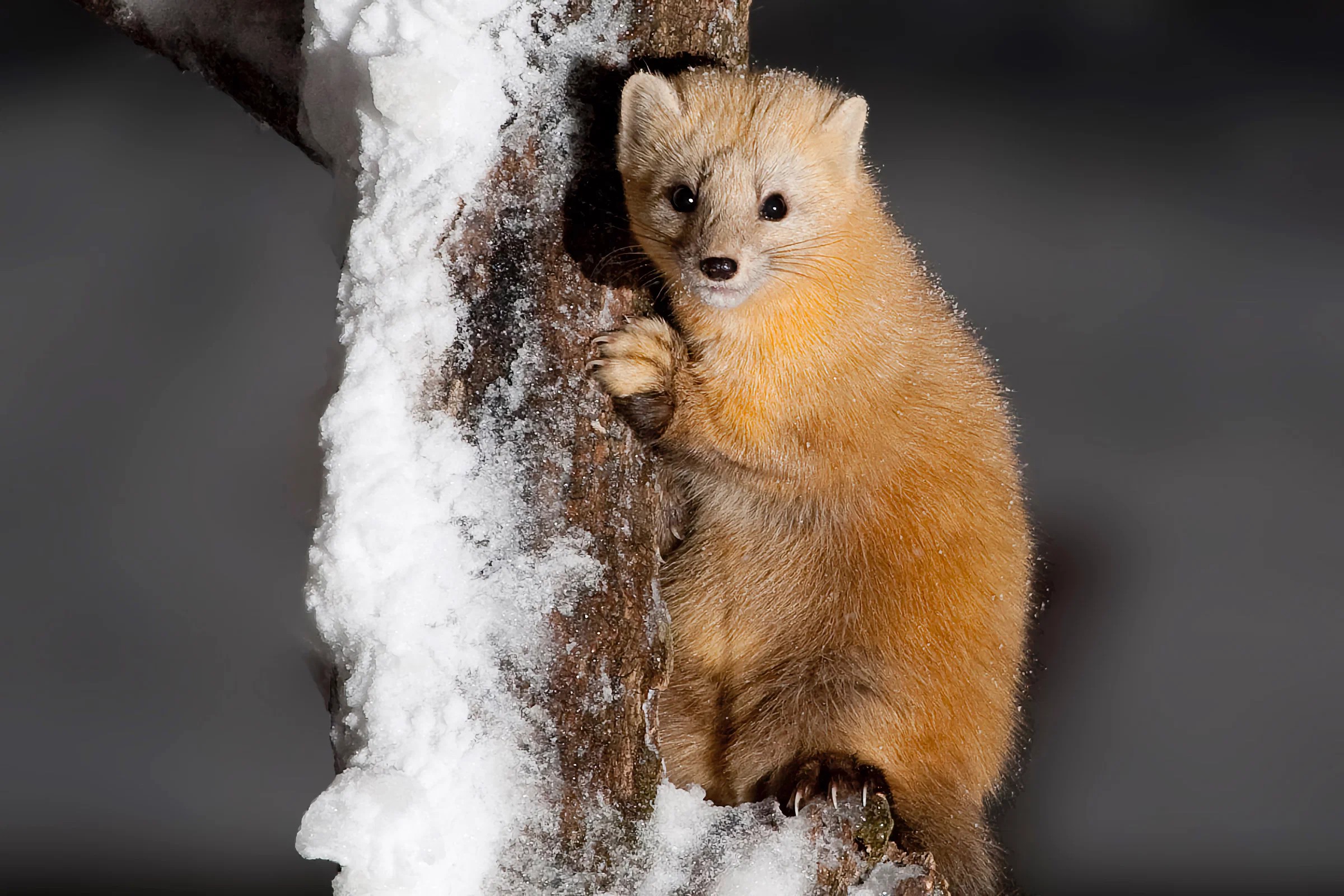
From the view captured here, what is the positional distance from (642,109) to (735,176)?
0.81 ft

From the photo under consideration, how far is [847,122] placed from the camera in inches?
92.7

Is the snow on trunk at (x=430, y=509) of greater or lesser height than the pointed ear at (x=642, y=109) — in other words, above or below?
below

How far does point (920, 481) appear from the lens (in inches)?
102

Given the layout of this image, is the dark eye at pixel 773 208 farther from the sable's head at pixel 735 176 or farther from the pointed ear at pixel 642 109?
the pointed ear at pixel 642 109

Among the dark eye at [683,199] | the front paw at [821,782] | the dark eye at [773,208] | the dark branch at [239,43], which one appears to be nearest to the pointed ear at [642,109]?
the dark eye at [683,199]

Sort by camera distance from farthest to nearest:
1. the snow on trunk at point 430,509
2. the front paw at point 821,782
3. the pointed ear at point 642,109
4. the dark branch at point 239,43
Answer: the dark branch at point 239,43 < the front paw at point 821,782 < the pointed ear at point 642,109 < the snow on trunk at point 430,509

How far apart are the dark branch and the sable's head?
0.75 meters

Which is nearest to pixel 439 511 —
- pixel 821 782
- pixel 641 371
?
pixel 641 371

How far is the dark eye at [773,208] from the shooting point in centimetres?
230

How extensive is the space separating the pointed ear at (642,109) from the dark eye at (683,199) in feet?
0.41

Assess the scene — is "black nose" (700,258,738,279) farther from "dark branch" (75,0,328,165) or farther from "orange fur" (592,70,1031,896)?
"dark branch" (75,0,328,165)

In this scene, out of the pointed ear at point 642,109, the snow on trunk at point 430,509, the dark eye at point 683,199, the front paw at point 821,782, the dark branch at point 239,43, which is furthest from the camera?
the dark branch at point 239,43

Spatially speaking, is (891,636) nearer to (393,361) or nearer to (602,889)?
(602,889)

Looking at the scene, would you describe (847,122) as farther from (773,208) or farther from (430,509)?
(430,509)
